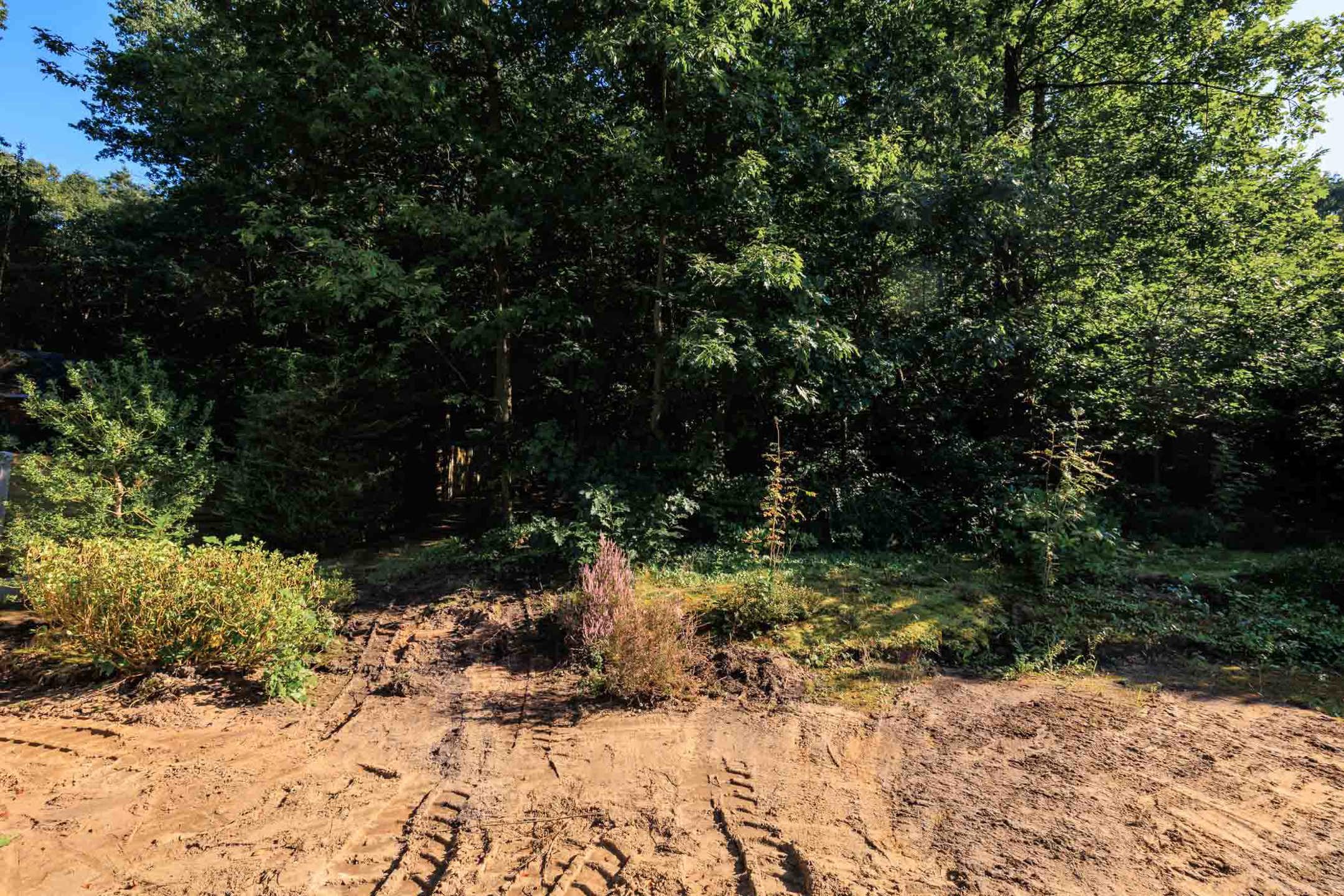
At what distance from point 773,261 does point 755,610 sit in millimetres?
2903

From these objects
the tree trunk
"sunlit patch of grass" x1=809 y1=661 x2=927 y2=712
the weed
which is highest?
the tree trunk

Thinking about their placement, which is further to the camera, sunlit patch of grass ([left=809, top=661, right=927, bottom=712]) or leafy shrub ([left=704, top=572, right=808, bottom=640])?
leafy shrub ([left=704, top=572, right=808, bottom=640])

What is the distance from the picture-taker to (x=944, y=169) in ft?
22.2

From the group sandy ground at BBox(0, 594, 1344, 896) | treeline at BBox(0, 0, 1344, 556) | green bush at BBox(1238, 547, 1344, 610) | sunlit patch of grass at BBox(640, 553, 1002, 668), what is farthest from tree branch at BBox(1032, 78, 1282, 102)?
sandy ground at BBox(0, 594, 1344, 896)

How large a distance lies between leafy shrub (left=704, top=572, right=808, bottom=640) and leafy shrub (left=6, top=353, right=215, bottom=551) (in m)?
4.52

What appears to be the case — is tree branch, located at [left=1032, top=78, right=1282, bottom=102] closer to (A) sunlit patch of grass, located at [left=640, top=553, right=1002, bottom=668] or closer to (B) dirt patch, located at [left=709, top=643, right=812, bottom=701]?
(A) sunlit patch of grass, located at [left=640, top=553, right=1002, bottom=668]

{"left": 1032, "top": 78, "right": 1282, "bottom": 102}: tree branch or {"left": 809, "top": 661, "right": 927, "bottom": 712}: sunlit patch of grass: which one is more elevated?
{"left": 1032, "top": 78, "right": 1282, "bottom": 102}: tree branch

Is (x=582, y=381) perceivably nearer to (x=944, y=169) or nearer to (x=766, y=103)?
(x=766, y=103)

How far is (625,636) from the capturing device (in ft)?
12.5

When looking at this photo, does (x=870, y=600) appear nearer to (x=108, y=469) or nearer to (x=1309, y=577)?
(x=1309, y=577)

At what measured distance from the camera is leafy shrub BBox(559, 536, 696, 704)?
373 centimetres

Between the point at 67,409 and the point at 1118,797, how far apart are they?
7.53 m

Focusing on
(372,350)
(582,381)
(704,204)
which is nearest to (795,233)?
(704,204)

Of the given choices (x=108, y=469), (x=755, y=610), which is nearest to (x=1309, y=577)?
(x=755, y=610)
